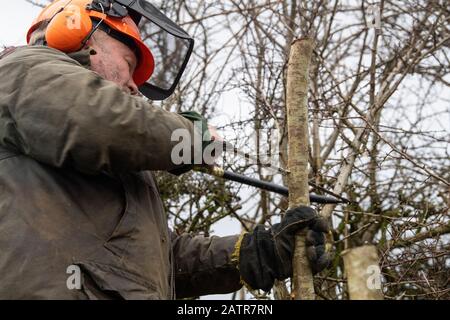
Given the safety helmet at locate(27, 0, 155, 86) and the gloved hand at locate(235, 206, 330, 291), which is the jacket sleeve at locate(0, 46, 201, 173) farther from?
Result: the gloved hand at locate(235, 206, 330, 291)

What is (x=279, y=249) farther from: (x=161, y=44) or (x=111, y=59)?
(x=161, y=44)

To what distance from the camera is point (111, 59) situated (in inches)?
122

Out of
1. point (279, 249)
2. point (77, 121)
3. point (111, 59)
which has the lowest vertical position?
point (279, 249)

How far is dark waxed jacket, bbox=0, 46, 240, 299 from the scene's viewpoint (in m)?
2.37

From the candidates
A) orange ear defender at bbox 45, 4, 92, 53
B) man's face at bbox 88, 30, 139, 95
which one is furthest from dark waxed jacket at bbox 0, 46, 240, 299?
man's face at bbox 88, 30, 139, 95

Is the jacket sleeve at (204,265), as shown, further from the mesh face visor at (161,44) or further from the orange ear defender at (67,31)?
the orange ear defender at (67,31)

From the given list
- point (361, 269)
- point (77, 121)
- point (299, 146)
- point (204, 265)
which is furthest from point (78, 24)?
point (361, 269)

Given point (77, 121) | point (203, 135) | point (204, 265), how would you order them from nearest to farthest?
point (77, 121)
point (203, 135)
point (204, 265)

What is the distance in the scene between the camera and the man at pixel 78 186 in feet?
7.76

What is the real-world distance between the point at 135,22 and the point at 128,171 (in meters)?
1.17

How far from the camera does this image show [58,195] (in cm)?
248

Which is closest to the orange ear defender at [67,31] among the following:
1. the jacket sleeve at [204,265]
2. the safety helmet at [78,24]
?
the safety helmet at [78,24]

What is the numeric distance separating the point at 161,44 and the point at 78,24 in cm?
152
